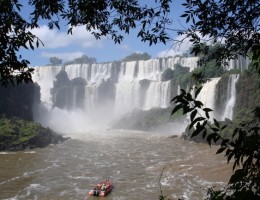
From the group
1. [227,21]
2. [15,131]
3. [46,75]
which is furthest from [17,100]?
[227,21]

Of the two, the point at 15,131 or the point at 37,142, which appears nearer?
the point at 37,142

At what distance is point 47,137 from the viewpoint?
41.1 metres

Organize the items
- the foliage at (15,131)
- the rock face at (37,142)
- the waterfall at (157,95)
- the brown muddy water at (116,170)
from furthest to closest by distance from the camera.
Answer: the waterfall at (157,95)
the foliage at (15,131)
the rock face at (37,142)
the brown muddy water at (116,170)

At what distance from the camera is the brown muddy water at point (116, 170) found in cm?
2073

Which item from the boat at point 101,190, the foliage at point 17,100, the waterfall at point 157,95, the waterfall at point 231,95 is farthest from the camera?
the waterfall at point 157,95

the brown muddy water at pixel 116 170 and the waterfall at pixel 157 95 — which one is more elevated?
the waterfall at pixel 157 95

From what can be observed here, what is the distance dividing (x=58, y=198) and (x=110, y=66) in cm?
5793

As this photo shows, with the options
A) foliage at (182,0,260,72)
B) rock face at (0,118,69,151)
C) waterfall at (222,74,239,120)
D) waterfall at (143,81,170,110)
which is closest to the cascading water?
waterfall at (143,81,170,110)

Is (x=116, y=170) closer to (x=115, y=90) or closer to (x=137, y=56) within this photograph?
(x=115, y=90)

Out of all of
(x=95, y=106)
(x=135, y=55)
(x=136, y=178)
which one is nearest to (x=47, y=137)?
(x=136, y=178)

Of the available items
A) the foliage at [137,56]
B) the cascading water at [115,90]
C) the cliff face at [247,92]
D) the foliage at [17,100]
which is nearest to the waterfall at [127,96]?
the cascading water at [115,90]

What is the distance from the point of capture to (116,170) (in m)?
26.5

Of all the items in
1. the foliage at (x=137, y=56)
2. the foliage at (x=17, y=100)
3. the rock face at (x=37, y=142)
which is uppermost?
the foliage at (x=137, y=56)

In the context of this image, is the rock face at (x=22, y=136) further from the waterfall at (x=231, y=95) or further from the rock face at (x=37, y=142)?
the waterfall at (x=231, y=95)
